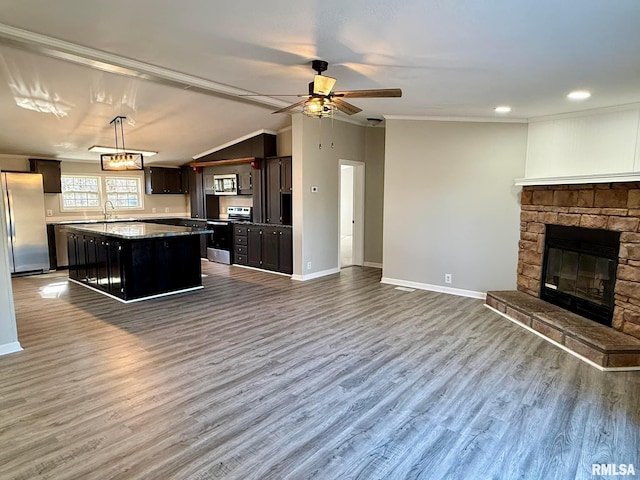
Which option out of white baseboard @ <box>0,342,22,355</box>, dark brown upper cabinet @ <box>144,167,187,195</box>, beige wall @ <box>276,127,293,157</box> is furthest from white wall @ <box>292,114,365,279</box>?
dark brown upper cabinet @ <box>144,167,187,195</box>

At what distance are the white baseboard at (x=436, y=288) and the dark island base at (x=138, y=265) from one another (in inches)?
124

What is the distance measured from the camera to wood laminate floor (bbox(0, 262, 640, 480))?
2092 mm

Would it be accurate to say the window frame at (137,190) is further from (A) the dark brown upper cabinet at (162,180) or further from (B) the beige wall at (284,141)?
(B) the beige wall at (284,141)

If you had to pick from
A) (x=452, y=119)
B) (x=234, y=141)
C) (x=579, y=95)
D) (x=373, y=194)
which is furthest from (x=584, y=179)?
(x=234, y=141)

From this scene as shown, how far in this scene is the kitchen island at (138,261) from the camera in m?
5.11

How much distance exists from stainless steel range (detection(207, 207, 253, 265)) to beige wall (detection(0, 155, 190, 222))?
184 cm

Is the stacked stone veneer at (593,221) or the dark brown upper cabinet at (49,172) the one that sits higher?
the dark brown upper cabinet at (49,172)

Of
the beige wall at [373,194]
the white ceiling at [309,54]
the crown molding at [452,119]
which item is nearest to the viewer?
the white ceiling at [309,54]

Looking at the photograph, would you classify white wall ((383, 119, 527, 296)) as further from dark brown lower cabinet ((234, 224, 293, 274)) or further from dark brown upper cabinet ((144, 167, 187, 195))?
dark brown upper cabinet ((144, 167, 187, 195))

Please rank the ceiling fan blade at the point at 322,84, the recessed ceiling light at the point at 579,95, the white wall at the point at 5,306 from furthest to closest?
the recessed ceiling light at the point at 579,95, the white wall at the point at 5,306, the ceiling fan blade at the point at 322,84

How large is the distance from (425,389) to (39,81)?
5.16 m

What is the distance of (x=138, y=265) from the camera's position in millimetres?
5176

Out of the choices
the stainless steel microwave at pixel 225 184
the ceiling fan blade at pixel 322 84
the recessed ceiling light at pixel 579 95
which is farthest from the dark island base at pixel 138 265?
the recessed ceiling light at pixel 579 95

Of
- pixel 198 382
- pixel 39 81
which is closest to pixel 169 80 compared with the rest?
pixel 39 81
